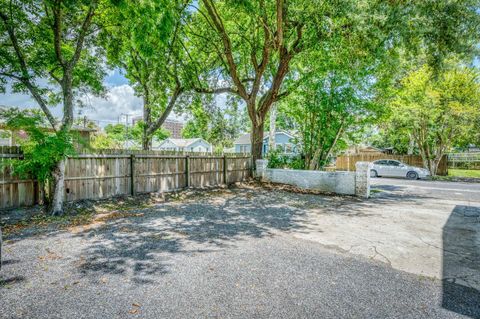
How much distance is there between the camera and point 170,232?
519 centimetres

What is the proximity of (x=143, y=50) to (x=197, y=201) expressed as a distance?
4.61m

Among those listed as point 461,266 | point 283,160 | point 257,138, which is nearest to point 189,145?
point 257,138

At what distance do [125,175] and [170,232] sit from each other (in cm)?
443

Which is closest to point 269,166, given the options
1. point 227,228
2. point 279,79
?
point 279,79

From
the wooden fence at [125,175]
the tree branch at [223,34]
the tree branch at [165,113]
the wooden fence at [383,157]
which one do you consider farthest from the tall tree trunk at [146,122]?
the wooden fence at [383,157]

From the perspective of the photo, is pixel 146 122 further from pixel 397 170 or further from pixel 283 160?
pixel 397 170

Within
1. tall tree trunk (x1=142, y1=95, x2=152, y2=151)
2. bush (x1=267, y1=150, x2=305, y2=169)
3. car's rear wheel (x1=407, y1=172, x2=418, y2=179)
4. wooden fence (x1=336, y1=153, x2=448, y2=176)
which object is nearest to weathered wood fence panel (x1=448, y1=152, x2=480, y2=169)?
wooden fence (x1=336, y1=153, x2=448, y2=176)

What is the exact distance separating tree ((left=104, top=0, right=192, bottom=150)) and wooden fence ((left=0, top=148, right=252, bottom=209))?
3.40 metres

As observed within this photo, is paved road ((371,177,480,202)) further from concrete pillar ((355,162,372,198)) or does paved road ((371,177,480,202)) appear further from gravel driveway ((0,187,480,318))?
gravel driveway ((0,187,480,318))

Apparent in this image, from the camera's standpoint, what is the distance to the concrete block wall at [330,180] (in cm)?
998

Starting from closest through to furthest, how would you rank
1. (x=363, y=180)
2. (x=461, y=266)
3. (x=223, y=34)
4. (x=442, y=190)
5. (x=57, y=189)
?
(x=461, y=266) → (x=57, y=189) → (x=363, y=180) → (x=223, y=34) → (x=442, y=190)

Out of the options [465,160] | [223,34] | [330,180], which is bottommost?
[330,180]

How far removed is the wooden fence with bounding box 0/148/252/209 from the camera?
21.9 ft

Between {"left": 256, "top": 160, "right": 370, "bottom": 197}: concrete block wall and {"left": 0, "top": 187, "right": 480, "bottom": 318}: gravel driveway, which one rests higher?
{"left": 256, "top": 160, "right": 370, "bottom": 197}: concrete block wall
